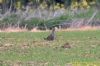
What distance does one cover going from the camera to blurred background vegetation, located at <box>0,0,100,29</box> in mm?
35281

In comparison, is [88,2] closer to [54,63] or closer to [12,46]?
[12,46]

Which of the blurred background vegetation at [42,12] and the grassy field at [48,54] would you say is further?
the blurred background vegetation at [42,12]

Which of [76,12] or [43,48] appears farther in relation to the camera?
[76,12]

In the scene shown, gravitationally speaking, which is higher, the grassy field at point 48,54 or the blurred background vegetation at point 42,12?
the grassy field at point 48,54

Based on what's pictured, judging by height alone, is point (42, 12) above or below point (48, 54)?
below

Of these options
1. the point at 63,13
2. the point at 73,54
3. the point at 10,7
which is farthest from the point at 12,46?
the point at 10,7

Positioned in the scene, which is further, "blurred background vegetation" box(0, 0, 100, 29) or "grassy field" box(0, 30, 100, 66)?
"blurred background vegetation" box(0, 0, 100, 29)

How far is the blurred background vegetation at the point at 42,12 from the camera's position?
3528cm

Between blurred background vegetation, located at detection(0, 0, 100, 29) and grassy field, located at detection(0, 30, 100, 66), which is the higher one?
grassy field, located at detection(0, 30, 100, 66)

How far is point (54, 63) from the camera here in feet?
41.0

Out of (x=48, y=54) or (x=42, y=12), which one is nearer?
(x=48, y=54)

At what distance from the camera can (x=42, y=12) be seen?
38.5 metres

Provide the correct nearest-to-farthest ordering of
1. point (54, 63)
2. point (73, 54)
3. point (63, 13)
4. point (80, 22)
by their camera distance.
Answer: point (54, 63) < point (73, 54) < point (80, 22) < point (63, 13)

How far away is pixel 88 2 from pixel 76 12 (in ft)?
20.9
